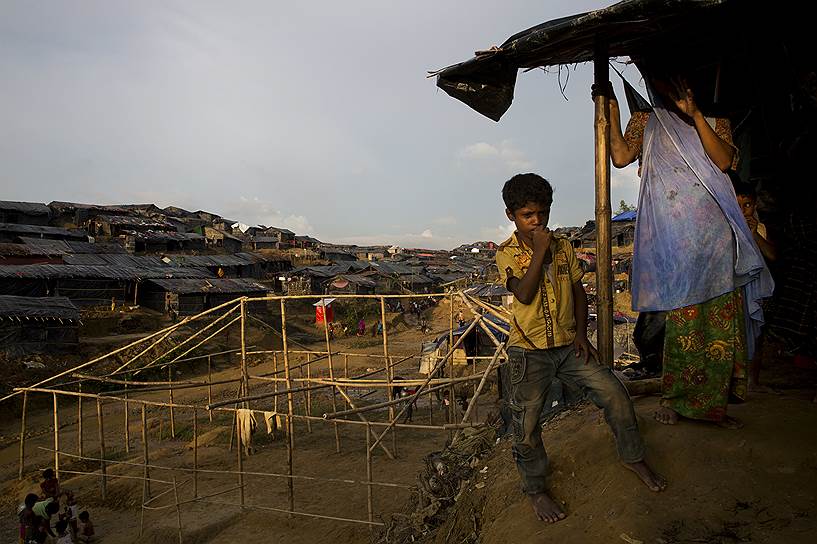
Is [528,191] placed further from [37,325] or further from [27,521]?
[37,325]

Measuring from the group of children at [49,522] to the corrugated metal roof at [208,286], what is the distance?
1754 cm

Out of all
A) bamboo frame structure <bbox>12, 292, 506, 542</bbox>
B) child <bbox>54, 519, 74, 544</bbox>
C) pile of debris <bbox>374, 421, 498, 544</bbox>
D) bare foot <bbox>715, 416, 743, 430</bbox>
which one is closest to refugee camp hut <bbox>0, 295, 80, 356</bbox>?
bamboo frame structure <bbox>12, 292, 506, 542</bbox>

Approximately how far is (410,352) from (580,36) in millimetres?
22453

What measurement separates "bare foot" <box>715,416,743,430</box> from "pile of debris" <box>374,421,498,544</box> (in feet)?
6.34

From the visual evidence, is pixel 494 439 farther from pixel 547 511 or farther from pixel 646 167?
pixel 646 167

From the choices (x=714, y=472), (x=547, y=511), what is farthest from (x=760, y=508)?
(x=547, y=511)

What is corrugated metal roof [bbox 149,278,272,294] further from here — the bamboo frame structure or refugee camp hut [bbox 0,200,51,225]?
refugee camp hut [bbox 0,200,51,225]

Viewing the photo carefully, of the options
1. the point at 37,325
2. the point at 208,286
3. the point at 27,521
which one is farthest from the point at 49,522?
the point at 208,286

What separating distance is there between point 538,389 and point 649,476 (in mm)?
709

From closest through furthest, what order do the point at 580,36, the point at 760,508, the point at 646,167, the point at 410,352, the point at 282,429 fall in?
the point at 760,508, the point at 646,167, the point at 580,36, the point at 282,429, the point at 410,352

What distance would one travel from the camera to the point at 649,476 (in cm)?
268

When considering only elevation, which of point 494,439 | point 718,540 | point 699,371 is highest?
point 699,371

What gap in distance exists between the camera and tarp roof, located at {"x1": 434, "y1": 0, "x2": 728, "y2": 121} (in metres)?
3.21

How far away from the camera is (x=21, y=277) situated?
20.8 m
